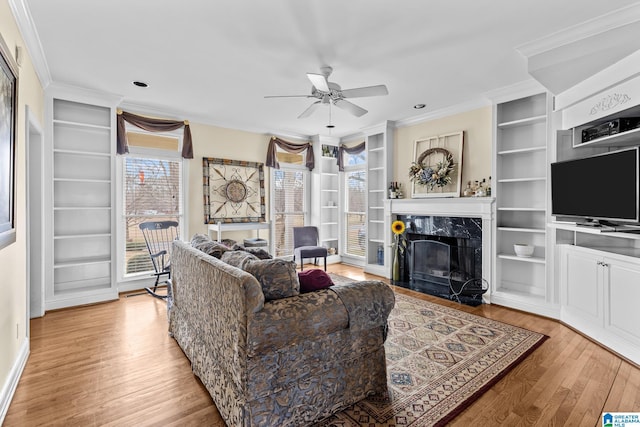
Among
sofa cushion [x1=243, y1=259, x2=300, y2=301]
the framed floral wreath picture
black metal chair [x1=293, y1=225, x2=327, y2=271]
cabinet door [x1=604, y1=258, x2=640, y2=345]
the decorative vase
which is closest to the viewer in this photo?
sofa cushion [x1=243, y1=259, x2=300, y2=301]

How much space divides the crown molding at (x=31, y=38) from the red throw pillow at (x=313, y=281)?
9.48ft

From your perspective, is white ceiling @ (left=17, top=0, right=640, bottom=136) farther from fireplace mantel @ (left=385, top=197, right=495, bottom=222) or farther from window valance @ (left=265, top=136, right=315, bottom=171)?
window valance @ (left=265, top=136, right=315, bottom=171)

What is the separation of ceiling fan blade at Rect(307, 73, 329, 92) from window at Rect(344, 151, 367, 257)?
10.9 ft

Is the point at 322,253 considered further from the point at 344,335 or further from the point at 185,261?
the point at 344,335

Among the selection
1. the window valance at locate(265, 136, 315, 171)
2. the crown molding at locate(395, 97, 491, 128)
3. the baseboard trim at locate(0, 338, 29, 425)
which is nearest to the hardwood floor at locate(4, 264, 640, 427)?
the baseboard trim at locate(0, 338, 29, 425)

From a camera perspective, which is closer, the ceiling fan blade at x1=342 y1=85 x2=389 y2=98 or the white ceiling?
the white ceiling

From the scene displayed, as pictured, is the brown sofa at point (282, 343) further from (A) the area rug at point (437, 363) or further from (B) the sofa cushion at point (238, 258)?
(A) the area rug at point (437, 363)

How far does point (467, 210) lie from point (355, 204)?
2.54 meters

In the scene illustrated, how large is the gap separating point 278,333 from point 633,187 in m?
3.15

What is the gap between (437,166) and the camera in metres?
4.99

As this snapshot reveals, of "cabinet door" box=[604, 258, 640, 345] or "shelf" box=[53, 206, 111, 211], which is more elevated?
"shelf" box=[53, 206, 111, 211]

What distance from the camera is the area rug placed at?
6.55 ft

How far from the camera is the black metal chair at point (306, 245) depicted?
18.1ft

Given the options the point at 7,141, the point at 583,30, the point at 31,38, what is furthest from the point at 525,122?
the point at 31,38
